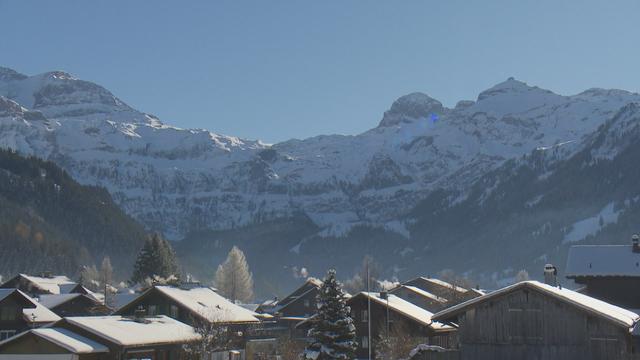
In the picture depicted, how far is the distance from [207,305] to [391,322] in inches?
661

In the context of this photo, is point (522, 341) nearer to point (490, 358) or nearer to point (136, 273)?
point (490, 358)

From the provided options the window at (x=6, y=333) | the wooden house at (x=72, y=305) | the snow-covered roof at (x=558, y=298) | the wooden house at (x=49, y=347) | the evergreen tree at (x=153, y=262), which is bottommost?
the wooden house at (x=49, y=347)

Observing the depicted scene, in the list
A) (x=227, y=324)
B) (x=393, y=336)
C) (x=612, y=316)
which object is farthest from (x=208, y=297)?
(x=612, y=316)

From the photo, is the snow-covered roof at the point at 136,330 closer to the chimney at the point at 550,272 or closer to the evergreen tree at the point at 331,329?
the evergreen tree at the point at 331,329

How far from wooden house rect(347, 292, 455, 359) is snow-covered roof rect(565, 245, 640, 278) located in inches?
497

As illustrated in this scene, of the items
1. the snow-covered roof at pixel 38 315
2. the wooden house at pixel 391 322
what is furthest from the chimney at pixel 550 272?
the snow-covered roof at pixel 38 315

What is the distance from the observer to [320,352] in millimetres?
60031

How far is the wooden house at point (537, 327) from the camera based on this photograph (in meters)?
43.0

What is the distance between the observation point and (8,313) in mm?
86812

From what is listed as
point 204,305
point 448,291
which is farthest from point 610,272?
point 448,291

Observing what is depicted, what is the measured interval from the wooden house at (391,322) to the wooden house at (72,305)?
1458 inches

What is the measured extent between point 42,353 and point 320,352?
17.6 metres

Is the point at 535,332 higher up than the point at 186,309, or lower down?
lower down

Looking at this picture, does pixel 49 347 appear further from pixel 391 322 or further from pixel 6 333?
pixel 391 322
